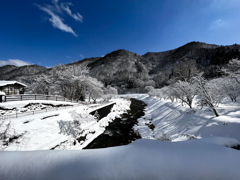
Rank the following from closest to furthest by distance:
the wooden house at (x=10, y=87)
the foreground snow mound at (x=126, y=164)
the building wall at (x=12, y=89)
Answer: the foreground snow mound at (x=126, y=164), the wooden house at (x=10, y=87), the building wall at (x=12, y=89)

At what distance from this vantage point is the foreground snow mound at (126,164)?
1.71 m

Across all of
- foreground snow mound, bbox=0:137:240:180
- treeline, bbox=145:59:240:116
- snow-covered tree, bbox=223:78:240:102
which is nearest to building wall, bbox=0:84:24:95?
foreground snow mound, bbox=0:137:240:180

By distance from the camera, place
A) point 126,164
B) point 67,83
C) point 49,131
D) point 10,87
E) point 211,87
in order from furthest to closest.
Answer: point 67,83
point 10,87
point 211,87
point 49,131
point 126,164

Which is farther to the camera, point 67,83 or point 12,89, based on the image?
point 67,83

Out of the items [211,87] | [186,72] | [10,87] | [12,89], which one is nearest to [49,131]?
[211,87]

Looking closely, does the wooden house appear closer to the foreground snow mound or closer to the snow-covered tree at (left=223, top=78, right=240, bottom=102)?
the foreground snow mound

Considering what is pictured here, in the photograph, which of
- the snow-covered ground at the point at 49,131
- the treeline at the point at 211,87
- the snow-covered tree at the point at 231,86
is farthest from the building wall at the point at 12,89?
the snow-covered tree at the point at 231,86

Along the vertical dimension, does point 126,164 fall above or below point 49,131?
above

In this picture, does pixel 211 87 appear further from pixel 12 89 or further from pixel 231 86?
pixel 12 89

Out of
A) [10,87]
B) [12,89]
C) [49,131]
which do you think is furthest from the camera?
[12,89]

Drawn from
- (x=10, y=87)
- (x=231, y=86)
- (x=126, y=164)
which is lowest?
(x=126, y=164)

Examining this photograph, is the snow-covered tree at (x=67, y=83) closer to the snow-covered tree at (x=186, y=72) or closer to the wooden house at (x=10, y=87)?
the wooden house at (x=10, y=87)

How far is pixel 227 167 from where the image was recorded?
5.92 ft

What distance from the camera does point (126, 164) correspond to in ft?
6.20
